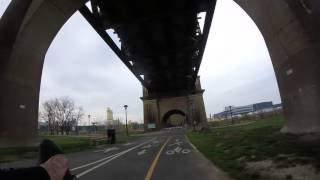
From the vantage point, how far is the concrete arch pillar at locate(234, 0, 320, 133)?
15.9 meters

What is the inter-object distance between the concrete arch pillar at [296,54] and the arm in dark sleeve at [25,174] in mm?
15651

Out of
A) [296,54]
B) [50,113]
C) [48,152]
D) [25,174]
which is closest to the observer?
[25,174]

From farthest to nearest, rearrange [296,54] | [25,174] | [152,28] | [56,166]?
1. [152,28]
2. [296,54]
3. [56,166]
4. [25,174]

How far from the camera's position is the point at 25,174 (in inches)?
73.7

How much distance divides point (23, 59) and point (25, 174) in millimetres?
24068

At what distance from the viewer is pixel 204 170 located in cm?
1223

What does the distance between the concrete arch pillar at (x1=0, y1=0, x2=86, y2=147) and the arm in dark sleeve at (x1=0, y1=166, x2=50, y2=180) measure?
73.7 feet

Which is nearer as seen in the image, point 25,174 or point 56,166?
point 25,174

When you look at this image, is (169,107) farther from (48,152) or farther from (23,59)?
(48,152)

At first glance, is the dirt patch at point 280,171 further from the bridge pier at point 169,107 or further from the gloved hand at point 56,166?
the bridge pier at point 169,107

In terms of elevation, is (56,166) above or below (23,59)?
below

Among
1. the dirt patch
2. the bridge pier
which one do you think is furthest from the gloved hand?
the bridge pier

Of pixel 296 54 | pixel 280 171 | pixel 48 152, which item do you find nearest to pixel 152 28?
pixel 296 54

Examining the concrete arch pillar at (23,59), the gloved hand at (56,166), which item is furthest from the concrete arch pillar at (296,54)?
the gloved hand at (56,166)
